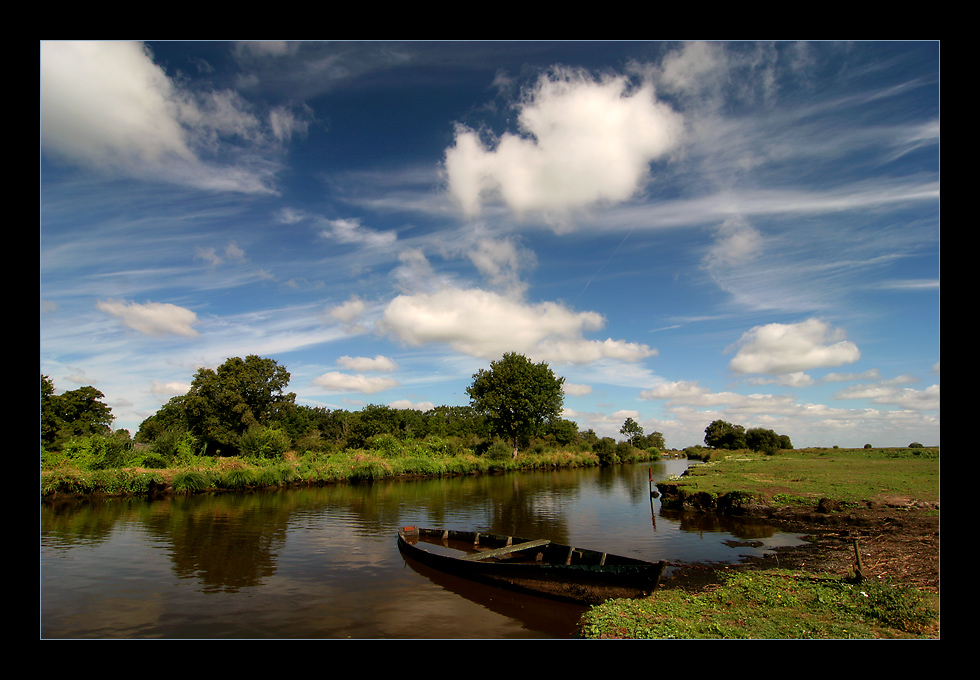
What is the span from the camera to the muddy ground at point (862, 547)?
10844 millimetres

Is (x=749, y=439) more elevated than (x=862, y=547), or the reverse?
(x=862, y=547)

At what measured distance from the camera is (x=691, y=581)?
11.7 m

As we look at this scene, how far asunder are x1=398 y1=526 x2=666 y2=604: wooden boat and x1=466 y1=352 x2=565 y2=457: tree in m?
49.6

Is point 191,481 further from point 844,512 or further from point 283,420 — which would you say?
point 844,512

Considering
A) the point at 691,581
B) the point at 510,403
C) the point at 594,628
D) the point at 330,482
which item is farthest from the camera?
the point at 510,403

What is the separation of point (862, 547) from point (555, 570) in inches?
380

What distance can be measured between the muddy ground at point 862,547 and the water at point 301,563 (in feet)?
4.81

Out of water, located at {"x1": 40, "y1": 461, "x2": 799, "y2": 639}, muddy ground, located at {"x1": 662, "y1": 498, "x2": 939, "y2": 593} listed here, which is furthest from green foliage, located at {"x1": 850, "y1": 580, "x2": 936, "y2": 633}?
water, located at {"x1": 40, "y1": 461, "x2": 799, "y2": 639}

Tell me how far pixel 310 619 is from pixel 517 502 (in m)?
22.5

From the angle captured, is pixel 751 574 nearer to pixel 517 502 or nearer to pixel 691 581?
pixel 691 581

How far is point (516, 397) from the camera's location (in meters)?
67.6

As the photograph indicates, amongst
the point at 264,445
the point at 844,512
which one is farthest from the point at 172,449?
the point at 844,512

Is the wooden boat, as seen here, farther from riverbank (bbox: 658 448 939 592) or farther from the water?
riverbank (bbox: 658 448 939 592)
